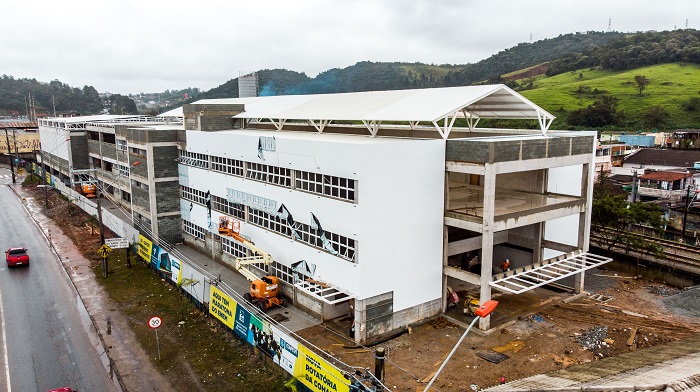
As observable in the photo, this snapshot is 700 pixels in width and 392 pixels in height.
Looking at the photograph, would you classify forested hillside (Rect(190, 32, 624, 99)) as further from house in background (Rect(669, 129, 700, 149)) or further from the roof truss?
the roof truss

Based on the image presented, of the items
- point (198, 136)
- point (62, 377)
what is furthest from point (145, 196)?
point (62, 377)

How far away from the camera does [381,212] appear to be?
22.8 m

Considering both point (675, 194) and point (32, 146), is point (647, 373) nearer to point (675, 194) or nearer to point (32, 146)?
point (675, 194)

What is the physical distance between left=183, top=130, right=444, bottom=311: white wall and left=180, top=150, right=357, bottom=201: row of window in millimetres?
359

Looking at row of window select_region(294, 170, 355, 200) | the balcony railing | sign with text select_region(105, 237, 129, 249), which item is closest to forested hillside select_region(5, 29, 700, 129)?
the balcony railing

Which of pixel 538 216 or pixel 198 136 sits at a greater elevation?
pixel 198 136

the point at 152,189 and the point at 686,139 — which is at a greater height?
the point at 686,139

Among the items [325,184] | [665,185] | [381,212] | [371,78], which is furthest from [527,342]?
[371,78]

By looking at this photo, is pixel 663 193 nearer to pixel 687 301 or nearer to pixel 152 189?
pixel 687 301

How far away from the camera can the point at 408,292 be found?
79.4ft

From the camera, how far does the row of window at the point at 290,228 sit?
23.6 meters

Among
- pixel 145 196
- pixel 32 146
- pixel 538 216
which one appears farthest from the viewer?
pixel 32 146

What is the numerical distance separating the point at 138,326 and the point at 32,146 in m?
87.7

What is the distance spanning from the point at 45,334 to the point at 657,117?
104372mm
